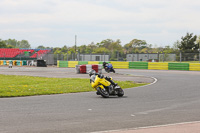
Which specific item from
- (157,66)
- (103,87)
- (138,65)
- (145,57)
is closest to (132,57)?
(145,57)

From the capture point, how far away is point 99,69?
31.5m

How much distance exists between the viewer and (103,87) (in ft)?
41.5

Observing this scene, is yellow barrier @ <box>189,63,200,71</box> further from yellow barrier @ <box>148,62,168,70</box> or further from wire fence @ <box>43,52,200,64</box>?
yellow barrier @ <box>148,62,168,70</box>

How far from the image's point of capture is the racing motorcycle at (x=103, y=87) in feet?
41.1

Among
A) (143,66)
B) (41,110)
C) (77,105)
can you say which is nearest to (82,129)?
(41,110)

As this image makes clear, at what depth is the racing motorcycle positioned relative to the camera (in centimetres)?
1253

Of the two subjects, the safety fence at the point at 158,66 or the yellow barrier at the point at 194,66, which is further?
the safety fence at the point at 158,66

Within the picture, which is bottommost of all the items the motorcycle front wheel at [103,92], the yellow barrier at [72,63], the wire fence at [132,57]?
the motorcycle front wheel at [103,92]

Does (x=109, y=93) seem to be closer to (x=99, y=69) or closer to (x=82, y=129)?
(x=82, y=129)

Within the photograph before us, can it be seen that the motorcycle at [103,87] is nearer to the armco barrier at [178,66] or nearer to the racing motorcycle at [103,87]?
the racing motorcycle at [103,87]

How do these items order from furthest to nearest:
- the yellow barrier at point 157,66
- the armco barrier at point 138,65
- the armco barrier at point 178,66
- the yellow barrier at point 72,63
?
the yellow barrier at point 72,63
the armco barrier at point 138,65
the yellow barrier at point 157,66
the armco barrier at point 178,66

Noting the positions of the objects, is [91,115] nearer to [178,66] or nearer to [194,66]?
[194,66]

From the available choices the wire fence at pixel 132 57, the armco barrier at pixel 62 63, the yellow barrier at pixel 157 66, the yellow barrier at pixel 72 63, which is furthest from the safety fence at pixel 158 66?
the armco barrier at pixel 62 63

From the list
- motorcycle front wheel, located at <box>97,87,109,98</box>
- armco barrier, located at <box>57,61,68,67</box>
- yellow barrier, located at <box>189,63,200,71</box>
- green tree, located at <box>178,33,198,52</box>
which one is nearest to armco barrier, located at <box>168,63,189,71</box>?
yellow barrier, located at <box>189,63,200,71</box>
